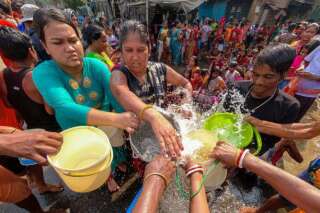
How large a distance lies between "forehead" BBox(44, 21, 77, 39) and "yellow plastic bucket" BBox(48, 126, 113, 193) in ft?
2.61

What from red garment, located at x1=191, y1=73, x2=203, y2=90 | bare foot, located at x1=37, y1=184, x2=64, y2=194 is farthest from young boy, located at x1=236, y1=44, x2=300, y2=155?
red garment, located at x1=191, y1=73, x2=203, y2=90

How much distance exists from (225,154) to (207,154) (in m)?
0.13

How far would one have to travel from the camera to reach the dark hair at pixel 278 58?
1743 millimetres

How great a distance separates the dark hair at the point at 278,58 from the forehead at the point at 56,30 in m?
1.75

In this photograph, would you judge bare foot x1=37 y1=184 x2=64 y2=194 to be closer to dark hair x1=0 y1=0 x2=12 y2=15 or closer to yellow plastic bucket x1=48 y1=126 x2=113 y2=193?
yellow plastic bucket x1=48 y1=126 x2=113 y2=193

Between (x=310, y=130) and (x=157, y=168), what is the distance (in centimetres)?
153

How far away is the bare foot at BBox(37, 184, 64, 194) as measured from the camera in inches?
94.5

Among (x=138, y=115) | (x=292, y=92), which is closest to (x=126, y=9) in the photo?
(x=292, y=92)

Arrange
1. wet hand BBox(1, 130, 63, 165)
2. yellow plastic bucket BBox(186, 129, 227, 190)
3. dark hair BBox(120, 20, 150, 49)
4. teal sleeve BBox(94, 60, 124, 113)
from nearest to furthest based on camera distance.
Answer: wet hand BBox(1, 130, 63, 165)
yellow plastic bucket BBox(186, 129, 227, 190)
dark hair BBox(120, 20, 150, 49)
teal sleeve BBox(94, 60, 124, 113)

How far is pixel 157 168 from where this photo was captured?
118cm

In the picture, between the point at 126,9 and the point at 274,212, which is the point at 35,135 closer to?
the point at 274,212

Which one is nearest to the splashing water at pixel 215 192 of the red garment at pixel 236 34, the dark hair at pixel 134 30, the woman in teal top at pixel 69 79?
the woman in teal top at pixel 69 79

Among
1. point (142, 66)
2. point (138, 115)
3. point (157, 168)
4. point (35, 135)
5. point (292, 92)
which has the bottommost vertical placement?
point (292, 92)

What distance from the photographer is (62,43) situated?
1.58 m
